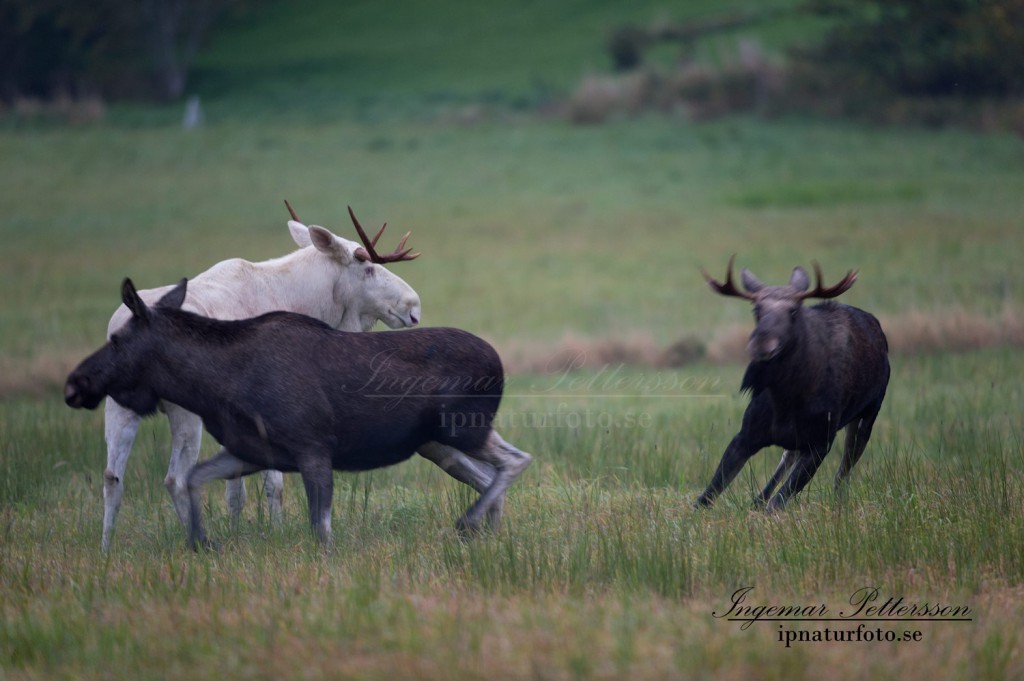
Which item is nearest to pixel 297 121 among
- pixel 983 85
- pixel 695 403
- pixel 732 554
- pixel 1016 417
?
pixel 983 85

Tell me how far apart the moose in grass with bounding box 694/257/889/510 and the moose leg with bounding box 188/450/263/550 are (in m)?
2.99

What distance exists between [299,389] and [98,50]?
48615 mm

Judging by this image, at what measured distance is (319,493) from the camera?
720cm

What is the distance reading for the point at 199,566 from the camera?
269 inches

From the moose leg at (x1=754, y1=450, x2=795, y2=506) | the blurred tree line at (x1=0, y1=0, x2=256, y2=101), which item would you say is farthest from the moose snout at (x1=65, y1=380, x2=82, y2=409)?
the blurred tree line at (x1=0, y1=0, x2=256, y2=101)

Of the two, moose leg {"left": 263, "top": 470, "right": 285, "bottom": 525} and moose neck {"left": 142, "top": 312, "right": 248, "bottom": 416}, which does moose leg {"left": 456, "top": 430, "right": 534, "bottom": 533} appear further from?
moose neck {"left": 142, "top": 312, "right": 248, "bottom": 416}

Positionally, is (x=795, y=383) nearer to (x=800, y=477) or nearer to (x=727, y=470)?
(x=800, y=477)

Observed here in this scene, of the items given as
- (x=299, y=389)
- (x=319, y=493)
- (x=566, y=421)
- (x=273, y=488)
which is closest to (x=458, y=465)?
(x=319, y=493)

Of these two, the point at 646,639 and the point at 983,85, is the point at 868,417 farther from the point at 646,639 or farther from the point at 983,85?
the point at 983,85

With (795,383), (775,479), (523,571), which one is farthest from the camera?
(775,479)

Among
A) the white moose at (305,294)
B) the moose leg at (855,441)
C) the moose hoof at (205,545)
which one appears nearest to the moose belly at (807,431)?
the moose leg at (855,441)

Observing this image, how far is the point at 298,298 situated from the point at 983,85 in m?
31.6

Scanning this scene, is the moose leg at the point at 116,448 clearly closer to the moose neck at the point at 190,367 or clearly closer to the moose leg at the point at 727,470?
the moose neck at the point at 190,367

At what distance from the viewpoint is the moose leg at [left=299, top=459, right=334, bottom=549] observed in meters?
7.20
